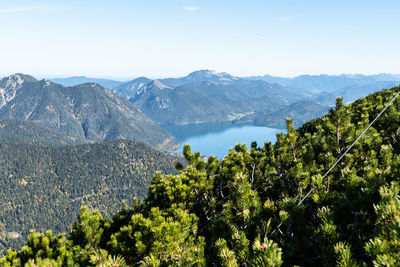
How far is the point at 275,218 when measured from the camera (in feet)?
21.1

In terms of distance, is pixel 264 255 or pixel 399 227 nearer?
pixel 399 227

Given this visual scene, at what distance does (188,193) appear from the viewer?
13570 millimetres

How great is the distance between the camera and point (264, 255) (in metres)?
3.88

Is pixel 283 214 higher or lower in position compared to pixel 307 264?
higher

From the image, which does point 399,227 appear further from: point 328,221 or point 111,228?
point 111,228

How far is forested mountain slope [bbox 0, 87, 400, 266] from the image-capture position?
4.09 meters

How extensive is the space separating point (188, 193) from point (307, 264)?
843 cm

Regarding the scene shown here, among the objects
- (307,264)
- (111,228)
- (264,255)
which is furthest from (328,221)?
(111,228)

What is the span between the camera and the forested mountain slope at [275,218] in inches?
161

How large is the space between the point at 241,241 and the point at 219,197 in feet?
32.0

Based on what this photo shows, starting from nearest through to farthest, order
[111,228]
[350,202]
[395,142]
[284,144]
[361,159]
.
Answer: [350,202] < [361,159] < [395,142] < [284,144] < [111,228]

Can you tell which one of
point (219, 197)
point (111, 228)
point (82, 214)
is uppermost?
point (219, 197)

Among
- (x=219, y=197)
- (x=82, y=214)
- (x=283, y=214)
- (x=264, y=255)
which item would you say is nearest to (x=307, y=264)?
(x=283, y=214)

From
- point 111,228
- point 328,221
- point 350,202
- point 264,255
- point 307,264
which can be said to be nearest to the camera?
point 264,255
